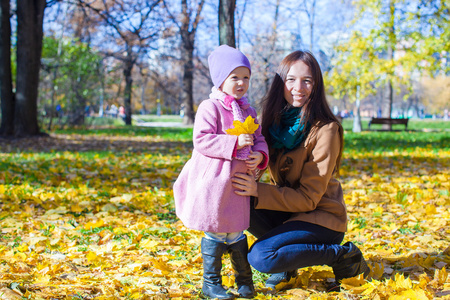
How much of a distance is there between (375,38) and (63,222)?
12.4 meters

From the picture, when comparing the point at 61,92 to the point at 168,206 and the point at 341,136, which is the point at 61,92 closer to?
the point at 168,206

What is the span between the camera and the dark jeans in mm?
2238

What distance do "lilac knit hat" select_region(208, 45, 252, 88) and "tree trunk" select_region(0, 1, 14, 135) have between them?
10861 mm

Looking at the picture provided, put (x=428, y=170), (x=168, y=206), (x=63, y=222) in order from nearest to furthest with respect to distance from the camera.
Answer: (x=63, y=222) < (x=168, y=206) < (x=428, y=170)

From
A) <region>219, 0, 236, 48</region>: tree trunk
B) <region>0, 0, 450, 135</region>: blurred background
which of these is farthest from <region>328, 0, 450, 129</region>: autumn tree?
<region>219, 0, 236, 48</region>: tree trunk

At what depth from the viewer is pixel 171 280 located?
2.54m

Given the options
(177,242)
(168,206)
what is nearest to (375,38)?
(168,206)

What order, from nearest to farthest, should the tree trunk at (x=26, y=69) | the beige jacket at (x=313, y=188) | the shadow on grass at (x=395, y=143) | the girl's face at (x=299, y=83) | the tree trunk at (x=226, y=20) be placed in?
the beige jacket at (x=313, y=188), the girl's face at (x=299, y=83), the tree trunk at (x=226, y=20), the shadow on grass at (x=395, y=143), the tree trunk at (x=26, y=69)

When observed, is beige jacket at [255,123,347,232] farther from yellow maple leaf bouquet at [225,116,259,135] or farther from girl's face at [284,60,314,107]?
yellow maple leaf bouquet at [225,116,259,135]

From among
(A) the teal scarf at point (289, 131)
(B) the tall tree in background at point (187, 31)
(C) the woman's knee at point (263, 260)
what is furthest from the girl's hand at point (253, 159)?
(B) the tall tree in background at point (187, 31)

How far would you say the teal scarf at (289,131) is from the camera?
2.37 meters

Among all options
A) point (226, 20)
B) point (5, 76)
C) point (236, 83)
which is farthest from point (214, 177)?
point (5, 76)

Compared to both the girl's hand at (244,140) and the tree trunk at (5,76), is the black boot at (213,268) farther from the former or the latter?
the tree trunk at (5,76)

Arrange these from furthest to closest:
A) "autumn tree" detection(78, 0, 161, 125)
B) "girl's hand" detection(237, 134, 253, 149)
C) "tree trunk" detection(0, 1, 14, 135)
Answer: "autumn tree" detection(78, 0, 161, 125)
"tree trunk" detection(0, 1, 14, 135)
"girl's hand" detection(237, 134, 253, 149)
